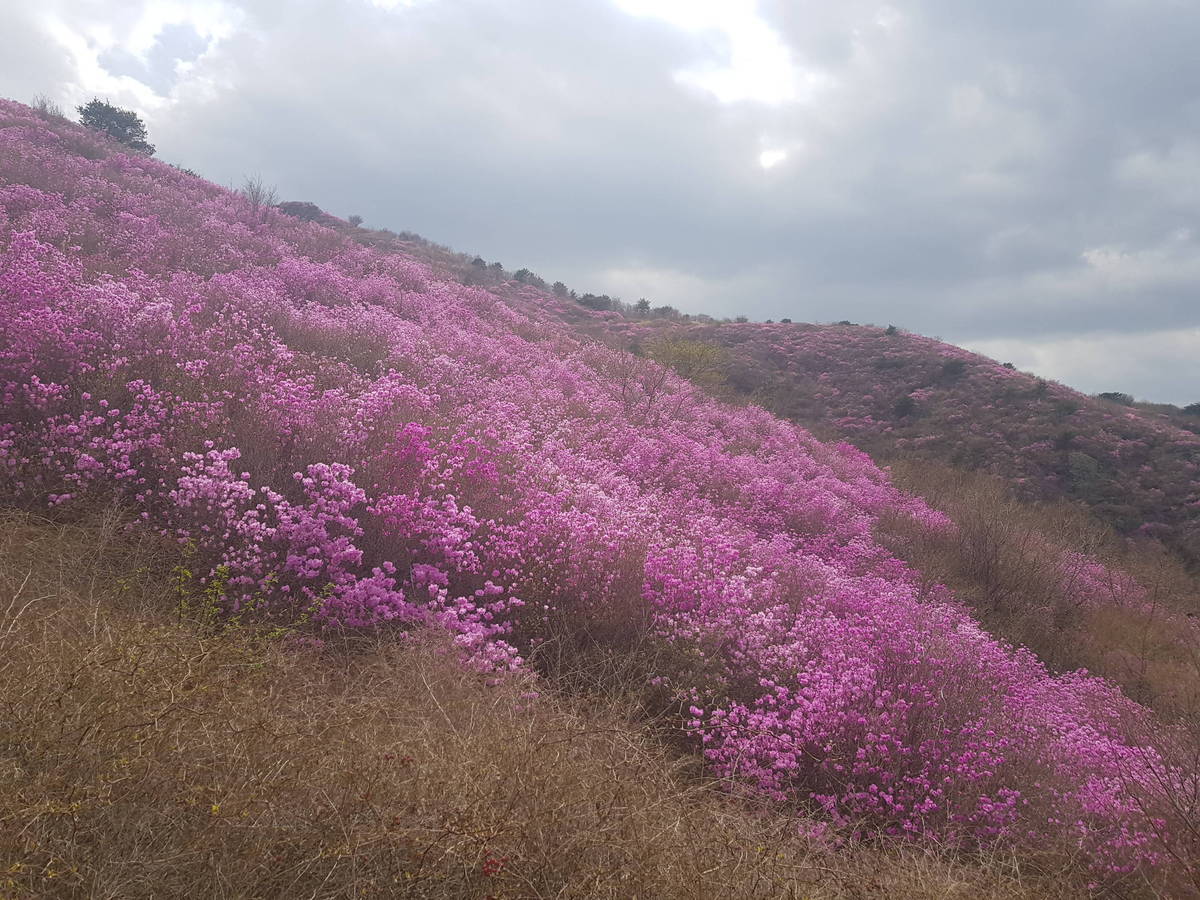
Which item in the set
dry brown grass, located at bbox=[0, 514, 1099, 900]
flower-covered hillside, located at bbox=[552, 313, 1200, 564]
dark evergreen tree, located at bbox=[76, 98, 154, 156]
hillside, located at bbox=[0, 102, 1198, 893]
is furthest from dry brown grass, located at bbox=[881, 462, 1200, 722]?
dark evergreen tree, located at bbox=[76, 98, 154, 156]

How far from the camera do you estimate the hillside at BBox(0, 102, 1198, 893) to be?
174 inches

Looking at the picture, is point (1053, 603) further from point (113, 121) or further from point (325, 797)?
point (113, 121)

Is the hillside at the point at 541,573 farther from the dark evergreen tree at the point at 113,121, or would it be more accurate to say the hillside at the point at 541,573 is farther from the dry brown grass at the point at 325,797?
the dark evergreen tree at the point at 113,121

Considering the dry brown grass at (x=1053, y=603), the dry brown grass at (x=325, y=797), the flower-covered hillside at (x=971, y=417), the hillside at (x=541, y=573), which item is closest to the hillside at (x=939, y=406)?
the flower-covered hillside at (x=971, y=417)

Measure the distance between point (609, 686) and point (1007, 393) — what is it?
29876mm

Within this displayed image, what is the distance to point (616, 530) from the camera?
6617 millimetres

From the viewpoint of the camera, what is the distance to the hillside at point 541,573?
4.43 meters

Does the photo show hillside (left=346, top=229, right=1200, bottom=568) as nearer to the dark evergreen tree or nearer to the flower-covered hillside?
the flower-covered hillside

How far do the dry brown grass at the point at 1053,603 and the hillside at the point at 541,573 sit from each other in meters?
1.14

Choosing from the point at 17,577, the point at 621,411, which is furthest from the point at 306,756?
the point at 621,411

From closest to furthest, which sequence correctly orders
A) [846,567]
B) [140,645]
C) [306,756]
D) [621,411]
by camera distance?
[306,756], [140,645], [846,567], [621,411]

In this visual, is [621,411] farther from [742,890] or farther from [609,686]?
[742,890]

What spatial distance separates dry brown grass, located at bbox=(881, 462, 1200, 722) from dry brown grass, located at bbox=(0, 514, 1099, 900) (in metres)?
6.85

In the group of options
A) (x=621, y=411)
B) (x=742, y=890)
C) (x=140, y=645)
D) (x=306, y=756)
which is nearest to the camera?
(x=742, y=890)
